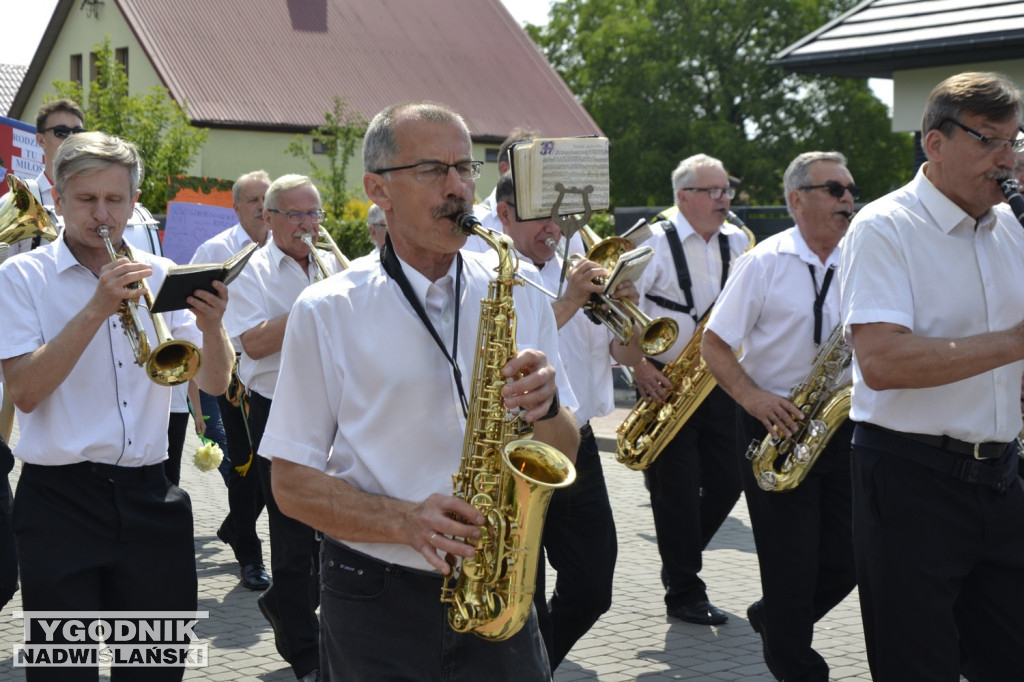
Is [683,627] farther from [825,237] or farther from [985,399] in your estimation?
[985,399]

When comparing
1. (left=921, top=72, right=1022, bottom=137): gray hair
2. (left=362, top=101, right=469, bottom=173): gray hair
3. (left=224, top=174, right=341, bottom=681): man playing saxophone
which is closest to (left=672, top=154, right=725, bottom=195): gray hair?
(left=224, top=174, right=341, bottom=681): man playing saxophone

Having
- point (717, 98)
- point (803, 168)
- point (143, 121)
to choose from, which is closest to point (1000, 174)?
point (803, 168)

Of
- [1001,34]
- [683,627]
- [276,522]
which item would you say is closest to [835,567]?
[683,627]

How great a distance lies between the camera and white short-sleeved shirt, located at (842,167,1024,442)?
13.0 ft

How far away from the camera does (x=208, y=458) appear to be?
875 cm

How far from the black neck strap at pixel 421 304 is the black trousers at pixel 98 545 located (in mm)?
1416

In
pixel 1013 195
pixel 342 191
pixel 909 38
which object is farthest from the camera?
pixel 342 191

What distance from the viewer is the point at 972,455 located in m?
3.98

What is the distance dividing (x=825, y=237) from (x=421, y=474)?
324cm

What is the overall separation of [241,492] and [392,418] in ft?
15.0

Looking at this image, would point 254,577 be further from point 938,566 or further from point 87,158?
point 938,566

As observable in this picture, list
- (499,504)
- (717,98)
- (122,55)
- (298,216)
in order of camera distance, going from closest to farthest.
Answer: (499,504) → (298,216) → (122,55) → (717,98)

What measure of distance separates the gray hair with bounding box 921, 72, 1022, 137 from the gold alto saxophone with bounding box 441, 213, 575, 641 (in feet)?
5.84

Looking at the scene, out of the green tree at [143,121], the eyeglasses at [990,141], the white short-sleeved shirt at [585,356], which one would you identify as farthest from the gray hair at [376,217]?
the green tree at [143,121]
